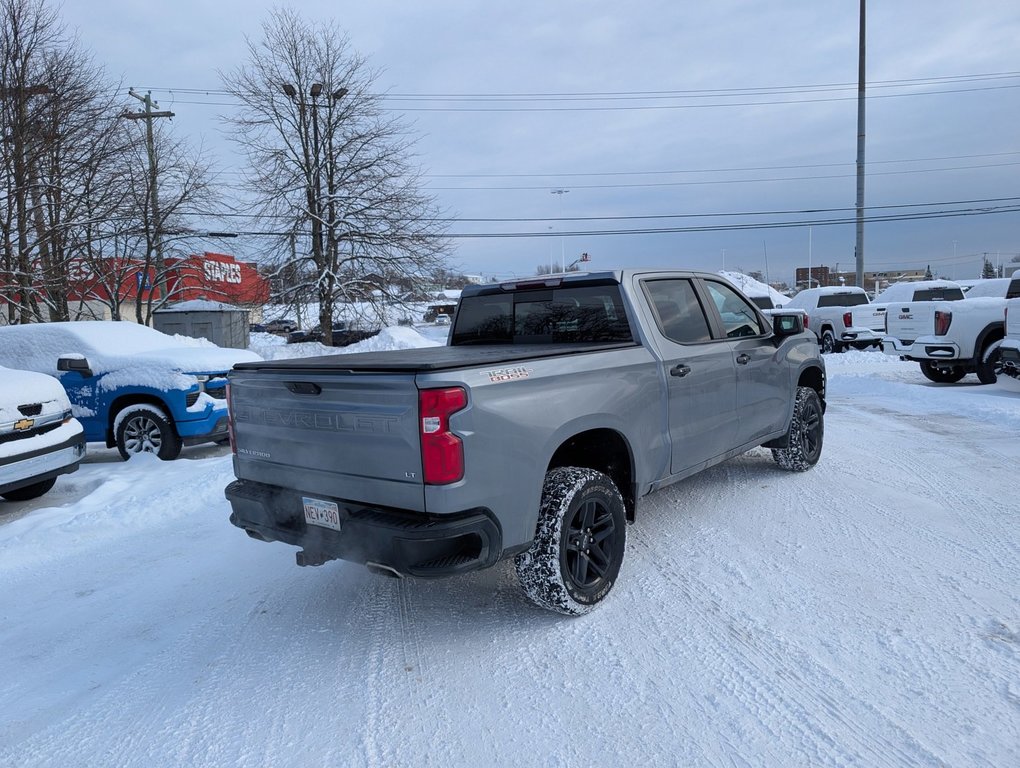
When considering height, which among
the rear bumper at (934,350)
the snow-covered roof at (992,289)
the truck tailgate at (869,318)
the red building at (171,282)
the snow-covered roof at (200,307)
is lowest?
the rear bumper at (934,350)

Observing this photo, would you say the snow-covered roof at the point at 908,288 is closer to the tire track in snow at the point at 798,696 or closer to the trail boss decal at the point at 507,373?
the tire track in snow at the point at 798,696

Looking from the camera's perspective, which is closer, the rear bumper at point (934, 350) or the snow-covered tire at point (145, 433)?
the snow-covered tire at point (145, 433)

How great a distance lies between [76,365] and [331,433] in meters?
6.21

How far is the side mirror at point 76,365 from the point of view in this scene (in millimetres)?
7938

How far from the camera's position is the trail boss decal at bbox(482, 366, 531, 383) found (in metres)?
3.16

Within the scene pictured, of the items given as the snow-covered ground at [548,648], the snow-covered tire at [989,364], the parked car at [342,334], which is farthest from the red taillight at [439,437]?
the parked car at [342,334]

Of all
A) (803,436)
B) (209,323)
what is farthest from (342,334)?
(803,436)

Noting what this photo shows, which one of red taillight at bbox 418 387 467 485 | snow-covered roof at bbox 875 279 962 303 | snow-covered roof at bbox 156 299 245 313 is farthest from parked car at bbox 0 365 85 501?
snow-covered roof at bbox 875 279 962 303

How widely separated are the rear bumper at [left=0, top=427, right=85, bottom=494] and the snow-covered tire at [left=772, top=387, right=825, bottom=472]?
21.3 feet

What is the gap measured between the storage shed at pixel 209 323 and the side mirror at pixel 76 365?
14.9 m

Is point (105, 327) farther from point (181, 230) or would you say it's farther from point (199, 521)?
point (181, 230)

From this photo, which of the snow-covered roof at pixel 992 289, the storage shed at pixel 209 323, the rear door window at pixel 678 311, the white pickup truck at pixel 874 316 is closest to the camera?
the rear door window at pixel 678 311

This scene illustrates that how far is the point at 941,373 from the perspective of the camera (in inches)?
517

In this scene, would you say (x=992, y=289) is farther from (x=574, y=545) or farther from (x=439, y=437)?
(x=439, y=437)
